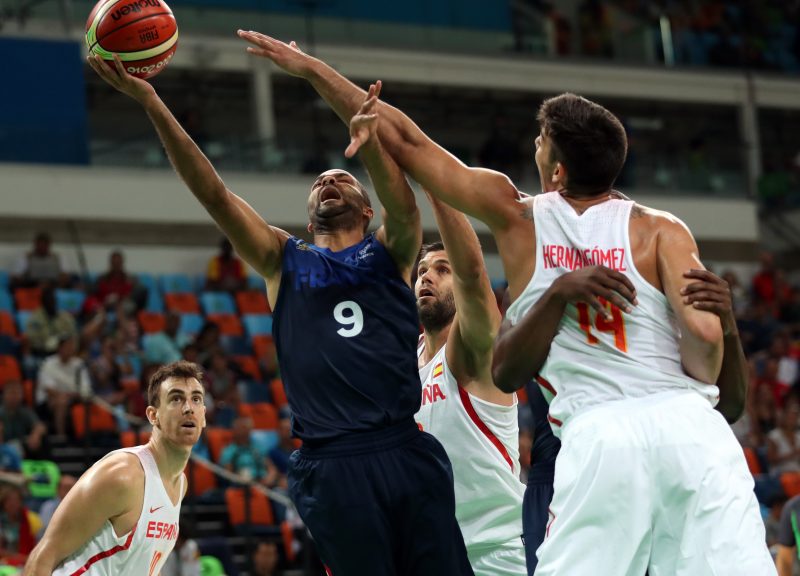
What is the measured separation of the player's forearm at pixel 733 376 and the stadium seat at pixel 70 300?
41.4ft

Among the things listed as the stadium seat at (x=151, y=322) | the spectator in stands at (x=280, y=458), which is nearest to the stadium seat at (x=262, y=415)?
the spectator in stands at (x=280, y=458)

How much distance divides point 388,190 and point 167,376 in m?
2.31

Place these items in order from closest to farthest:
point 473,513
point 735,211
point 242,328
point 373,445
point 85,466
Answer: point 373,445 → point 473,513 → point 85,466 → point 242,328 → point 735,211

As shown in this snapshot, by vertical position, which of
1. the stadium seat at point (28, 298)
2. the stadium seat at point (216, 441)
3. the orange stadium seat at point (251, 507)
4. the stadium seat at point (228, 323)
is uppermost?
the stadium seat at point (28, 298)

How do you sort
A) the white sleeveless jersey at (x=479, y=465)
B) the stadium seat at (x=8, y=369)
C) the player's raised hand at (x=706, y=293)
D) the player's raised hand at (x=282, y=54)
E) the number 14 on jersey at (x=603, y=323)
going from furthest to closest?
the stadium seat at (x=8, y=369)
the white sleeveless jersey at (x=479, y=465)
the player's raised hand at (x=282, y=54)
the number 14 on jersey at (x=603, y=323)
the player's raised hand at (x=706, y=293)

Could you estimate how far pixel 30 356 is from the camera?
47.6 feet

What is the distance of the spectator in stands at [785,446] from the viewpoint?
15734 millimetres

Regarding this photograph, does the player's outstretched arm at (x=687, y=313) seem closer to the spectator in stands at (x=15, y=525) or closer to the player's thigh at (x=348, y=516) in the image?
the player's thigh at (x=348, y=516)

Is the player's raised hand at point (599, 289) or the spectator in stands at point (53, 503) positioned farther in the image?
the spectator in stands at point (53, 503)

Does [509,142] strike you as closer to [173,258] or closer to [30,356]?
[173,258]

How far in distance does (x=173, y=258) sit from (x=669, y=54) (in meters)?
10.4

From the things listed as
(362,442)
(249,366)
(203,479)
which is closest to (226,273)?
(249,366)

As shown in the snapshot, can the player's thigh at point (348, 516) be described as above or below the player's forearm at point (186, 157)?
below

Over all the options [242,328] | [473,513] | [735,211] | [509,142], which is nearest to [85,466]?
[242,328]
